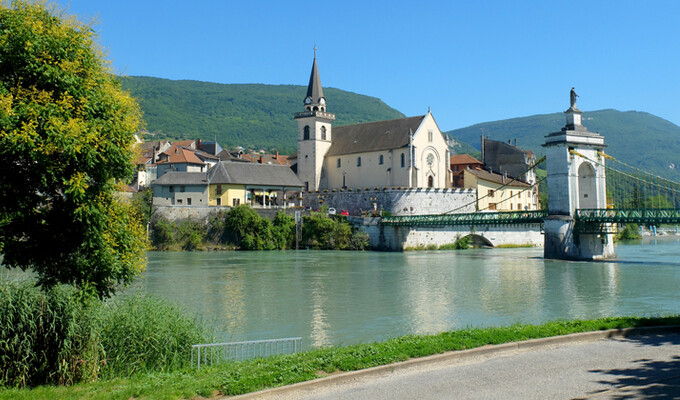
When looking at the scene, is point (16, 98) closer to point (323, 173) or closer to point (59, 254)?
point (59, 254)

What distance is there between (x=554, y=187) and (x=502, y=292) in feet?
59.8

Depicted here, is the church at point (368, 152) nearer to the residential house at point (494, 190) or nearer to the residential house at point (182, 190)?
A: the residential house at point (494, 190)

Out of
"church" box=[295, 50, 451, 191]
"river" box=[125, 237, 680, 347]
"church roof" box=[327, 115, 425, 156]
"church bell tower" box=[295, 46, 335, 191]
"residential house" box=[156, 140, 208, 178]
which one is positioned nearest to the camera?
"river" box=[125, 237, 680, 347]

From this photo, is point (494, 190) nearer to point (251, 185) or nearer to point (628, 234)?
point (628, 234)

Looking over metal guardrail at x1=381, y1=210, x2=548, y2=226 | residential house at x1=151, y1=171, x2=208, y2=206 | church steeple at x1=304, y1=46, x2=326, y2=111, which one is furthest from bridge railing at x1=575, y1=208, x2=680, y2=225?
church steeple at x1=304, y1=46, x2=326, y2=111

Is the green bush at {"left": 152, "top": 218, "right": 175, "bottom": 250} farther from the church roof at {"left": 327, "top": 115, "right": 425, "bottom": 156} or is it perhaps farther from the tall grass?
the tall grass

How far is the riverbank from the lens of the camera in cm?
862

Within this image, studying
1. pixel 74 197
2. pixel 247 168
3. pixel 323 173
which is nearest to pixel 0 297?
pixel 74 197

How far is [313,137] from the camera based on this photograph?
72.1 meters

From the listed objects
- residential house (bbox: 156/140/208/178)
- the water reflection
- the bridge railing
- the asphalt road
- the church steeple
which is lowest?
the water reflection

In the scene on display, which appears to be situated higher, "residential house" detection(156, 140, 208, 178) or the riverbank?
"residential house" detection(156, 140, 208, 178)

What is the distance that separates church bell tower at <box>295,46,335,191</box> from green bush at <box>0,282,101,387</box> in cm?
6117

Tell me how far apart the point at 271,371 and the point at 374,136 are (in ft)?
202

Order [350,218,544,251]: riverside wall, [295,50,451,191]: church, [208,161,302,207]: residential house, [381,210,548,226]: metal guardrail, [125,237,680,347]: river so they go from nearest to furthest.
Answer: [125,237,680,347]: river, [381,210,548,226]: metal guardrail, [350,218,544,251]: riverside wall, [208,161,302,207]: residential house, [295,50,451,191]: church
